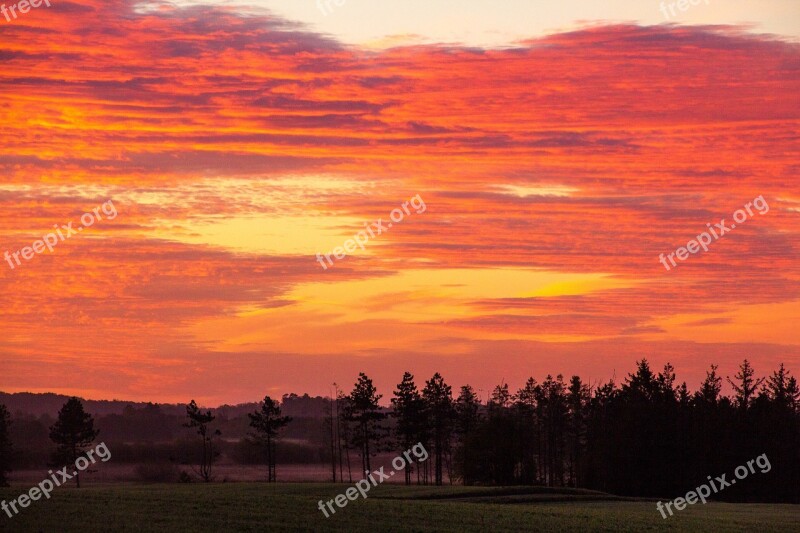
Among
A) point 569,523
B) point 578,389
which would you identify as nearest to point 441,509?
point 569,523

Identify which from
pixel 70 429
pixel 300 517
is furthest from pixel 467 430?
pixel 300 517

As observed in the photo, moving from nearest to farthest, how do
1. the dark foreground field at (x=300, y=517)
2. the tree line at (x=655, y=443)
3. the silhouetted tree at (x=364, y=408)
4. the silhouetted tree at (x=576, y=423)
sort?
the dark foreground field at (x=300, y=517) → the tree line at (x=655, y=443) → the silhouetted tree at (x=364, y=408) → the silhouetted tree at (x=576, y=423)

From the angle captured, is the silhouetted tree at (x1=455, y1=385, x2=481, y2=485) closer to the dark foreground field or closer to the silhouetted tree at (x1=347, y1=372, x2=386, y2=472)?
the silhouetted tree at (x1=347, y1=372, x2=386, y2=472)

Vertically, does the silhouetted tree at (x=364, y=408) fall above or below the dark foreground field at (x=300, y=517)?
above

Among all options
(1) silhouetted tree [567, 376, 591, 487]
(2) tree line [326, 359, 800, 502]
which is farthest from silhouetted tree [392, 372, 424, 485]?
(1) silhouetted tree [567, 376, 591, 487]

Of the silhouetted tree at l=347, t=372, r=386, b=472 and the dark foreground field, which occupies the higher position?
the silhouetted tree at l=347, t=372, r=386, b=472

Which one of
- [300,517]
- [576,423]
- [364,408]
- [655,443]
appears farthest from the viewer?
[576,423]

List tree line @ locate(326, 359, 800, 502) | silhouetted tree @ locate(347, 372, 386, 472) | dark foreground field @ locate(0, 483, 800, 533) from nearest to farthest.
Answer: dark foreground field @ locate(0, 483, 800, 533)
tree line @ locate(326, 359, 800, 502)
silhouetted tree @ locate(347, 372, 386, 472)

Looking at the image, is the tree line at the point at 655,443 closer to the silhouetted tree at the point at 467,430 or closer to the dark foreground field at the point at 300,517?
the silhouetted tree at the point at 467,430

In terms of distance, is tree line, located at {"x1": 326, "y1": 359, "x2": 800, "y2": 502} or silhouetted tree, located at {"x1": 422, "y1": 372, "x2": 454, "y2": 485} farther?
silhouetted tree, located at {"x1": 422, "y1": 372, "x2": 454, "y2": 485}

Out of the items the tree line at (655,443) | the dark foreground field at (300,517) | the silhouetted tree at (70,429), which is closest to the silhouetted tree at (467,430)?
the tree line at (655,443)

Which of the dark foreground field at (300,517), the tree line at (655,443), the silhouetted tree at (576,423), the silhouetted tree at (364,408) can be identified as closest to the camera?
the dark foreground field at (300,517)

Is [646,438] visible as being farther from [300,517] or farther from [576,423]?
[300,517]

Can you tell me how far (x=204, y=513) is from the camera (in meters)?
46.6
